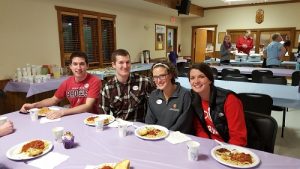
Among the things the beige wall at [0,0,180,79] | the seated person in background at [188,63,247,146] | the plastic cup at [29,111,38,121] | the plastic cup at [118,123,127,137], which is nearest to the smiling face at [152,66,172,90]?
the seated person in background at [188,63,247,146]

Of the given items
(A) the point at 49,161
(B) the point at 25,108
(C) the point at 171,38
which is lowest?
(A) the point at 49,161

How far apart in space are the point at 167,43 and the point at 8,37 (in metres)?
5.84

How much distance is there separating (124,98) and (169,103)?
534 mm

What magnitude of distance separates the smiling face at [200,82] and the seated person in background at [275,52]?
4.82 meters

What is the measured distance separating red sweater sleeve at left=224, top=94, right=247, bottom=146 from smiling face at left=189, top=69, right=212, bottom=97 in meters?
0.18

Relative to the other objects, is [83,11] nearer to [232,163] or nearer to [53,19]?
[53,19]

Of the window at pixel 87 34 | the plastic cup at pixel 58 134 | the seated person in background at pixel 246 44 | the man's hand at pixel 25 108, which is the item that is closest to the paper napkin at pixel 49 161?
the plastic cup at pixel 58 134

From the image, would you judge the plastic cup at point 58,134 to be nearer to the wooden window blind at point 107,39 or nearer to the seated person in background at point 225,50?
the wooden window blind at point 107,39

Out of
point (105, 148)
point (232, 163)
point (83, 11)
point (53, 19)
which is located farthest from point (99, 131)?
point (83, 11)

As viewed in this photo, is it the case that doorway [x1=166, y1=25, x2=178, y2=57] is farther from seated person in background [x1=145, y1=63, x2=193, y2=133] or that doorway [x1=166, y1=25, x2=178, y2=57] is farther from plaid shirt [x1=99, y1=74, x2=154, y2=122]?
seated person in background [x1=145, y1=63, x2=193, y2=133]

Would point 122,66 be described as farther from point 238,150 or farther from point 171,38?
point 171,38

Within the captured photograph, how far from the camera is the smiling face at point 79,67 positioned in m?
2.29

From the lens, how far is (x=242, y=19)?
8.16 m

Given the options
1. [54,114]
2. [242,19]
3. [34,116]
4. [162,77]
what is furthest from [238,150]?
[242,19]
